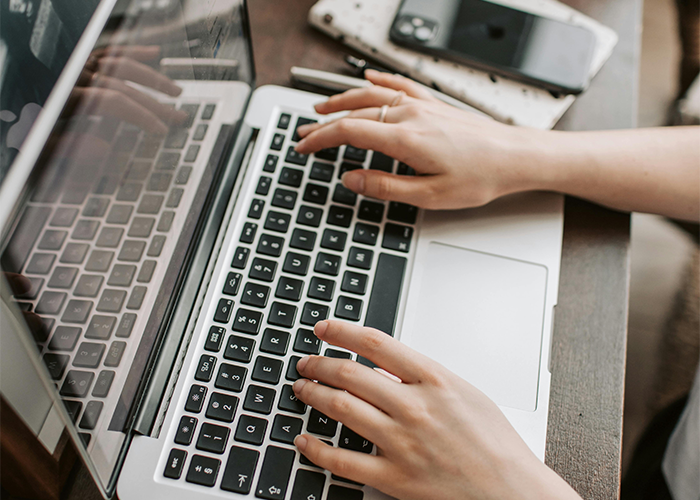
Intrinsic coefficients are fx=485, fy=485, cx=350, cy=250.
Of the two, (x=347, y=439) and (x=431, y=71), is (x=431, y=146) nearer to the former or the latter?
(x=431, y=71)

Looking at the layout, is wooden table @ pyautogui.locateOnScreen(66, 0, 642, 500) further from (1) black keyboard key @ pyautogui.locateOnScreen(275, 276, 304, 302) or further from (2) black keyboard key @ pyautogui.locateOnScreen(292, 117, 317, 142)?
(1) black keyboard key @ pyautogui.locateOnScreen(275, 276, 304, 302)

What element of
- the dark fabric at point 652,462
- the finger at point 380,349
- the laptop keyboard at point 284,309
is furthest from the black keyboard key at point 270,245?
the dark fabric at point 652,462

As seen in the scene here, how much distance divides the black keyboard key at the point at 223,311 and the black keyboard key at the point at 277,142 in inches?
7.6

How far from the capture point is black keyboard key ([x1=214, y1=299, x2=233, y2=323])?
1.51ft

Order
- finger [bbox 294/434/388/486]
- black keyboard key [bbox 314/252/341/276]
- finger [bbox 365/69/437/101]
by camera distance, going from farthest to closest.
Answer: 1. finger [bbox 365/69/437/101]
2. black keyboard key [bbox 314/252/341/276]
3. finger [bbox 294/434/388/486]

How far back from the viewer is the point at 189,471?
15.8 inches

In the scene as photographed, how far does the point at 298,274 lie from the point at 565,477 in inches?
12.2

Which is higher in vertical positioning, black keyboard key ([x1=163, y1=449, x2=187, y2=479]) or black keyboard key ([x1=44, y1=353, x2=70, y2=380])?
black keyboard key ([x1=44, y1=353, x2=70, y2=380])

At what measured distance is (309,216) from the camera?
524 millimetres

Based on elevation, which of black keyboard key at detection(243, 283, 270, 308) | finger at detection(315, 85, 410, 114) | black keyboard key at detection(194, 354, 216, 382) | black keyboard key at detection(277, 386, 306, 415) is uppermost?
finger at detection(315, 85, 410, 114)

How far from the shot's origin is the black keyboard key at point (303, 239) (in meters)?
0.50

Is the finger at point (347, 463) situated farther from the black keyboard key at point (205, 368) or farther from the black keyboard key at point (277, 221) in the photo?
the black keyboard key at point (277, 221)

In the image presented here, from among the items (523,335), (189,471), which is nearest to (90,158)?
(189,471)

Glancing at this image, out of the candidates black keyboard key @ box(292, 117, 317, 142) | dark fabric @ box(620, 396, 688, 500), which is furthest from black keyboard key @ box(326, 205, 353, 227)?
dark fabric @ box(620, 396, 688, 500)
